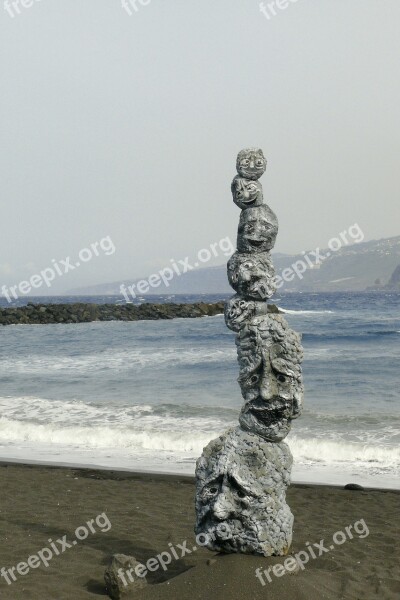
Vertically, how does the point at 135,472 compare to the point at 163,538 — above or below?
below

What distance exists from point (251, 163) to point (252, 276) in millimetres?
994

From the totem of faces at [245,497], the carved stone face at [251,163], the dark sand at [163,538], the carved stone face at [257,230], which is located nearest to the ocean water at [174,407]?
the dark sand at [163,538]

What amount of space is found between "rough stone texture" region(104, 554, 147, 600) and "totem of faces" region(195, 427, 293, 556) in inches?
29.0

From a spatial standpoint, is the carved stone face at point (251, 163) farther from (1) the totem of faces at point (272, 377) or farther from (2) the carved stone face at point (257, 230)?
(1) the totem of faces at point (272, 377)

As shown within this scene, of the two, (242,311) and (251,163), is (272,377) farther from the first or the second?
(251,163)

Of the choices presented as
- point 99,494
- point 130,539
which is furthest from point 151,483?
point 130,539

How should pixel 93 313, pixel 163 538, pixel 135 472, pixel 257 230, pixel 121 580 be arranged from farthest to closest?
1. pixel 93 313
2. pixel 135 472
3. pixel 163 538
4. pixel 257 230
5. pixel 121 580

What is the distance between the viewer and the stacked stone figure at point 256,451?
564 centimetres

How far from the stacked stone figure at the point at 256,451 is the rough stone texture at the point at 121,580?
0.72 metres

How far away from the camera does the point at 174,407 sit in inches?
667

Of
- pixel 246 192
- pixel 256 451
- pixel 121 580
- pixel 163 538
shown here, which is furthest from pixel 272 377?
pixel 163 538

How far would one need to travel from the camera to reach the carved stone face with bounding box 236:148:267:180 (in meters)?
6.09

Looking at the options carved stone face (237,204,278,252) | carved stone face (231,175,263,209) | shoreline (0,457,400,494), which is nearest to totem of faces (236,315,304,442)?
carved stone face (237,204,278,252)

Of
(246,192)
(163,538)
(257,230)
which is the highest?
(246,192)
